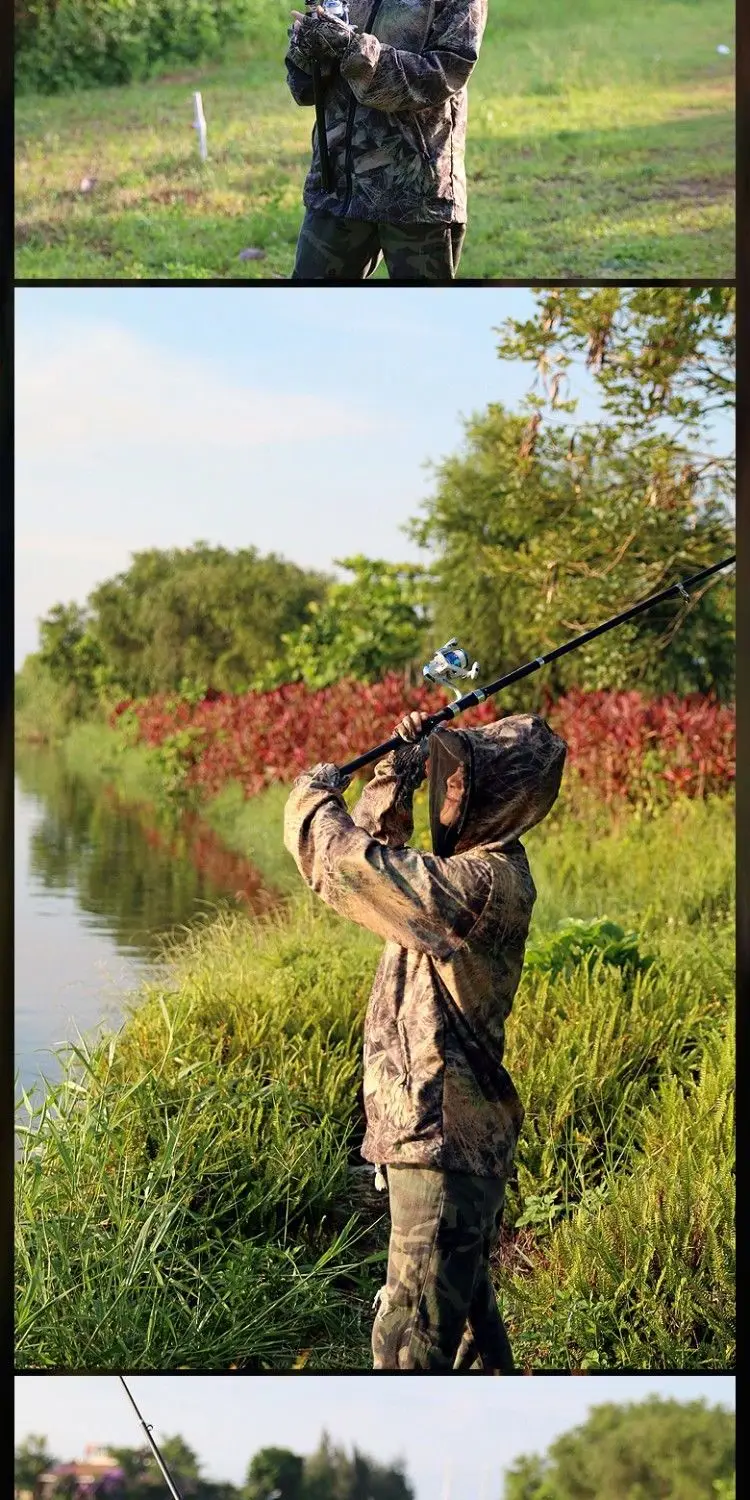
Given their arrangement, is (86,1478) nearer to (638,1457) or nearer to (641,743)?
(638,1457)

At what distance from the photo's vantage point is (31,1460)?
3.33 metres

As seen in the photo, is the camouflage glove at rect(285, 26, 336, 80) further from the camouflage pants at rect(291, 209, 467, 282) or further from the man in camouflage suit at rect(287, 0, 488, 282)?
the camouflage pants at rect(291, 209, 467, 282)

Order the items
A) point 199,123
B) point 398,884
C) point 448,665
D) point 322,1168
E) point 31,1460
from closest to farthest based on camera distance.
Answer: point 398,884 < point 448,665 < point 31,1460 < point 322,1168 < point 199,123

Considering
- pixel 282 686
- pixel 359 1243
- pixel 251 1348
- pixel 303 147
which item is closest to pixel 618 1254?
pixel 359 1243

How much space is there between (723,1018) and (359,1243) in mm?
894

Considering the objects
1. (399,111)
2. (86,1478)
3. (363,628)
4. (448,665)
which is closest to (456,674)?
(448,665)

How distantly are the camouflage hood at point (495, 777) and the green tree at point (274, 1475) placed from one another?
4.31 feet

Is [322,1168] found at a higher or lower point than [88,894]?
lower

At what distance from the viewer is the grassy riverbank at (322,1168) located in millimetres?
3342

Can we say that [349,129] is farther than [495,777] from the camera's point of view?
Yes

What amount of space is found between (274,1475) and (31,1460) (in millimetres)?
468

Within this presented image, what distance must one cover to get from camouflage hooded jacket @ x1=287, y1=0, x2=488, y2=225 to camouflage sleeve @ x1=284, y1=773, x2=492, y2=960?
1236 mm

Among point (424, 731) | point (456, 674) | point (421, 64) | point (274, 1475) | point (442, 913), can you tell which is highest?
point (421, 64)

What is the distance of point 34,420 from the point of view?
3.65 meters
